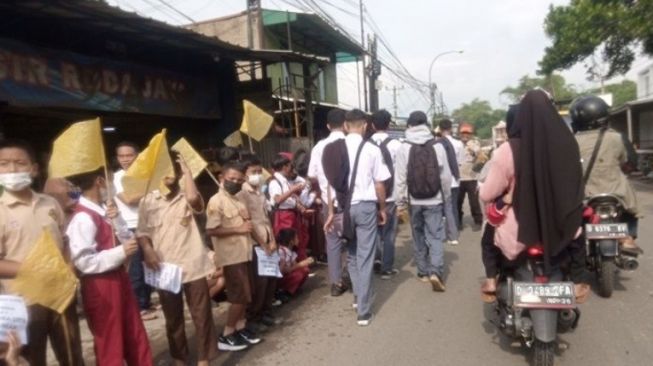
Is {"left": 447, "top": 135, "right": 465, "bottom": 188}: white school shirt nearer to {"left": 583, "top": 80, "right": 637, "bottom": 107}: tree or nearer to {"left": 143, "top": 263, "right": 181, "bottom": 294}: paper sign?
{"left": 143, "top": 263, "right": 181, "bottom": 294}: paper sign

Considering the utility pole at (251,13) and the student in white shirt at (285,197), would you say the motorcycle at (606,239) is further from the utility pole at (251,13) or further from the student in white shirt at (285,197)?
the utility pole at (251,13)

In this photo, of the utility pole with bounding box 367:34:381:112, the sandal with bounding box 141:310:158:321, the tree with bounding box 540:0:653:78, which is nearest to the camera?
the sandal with bounding box 141:310:158:321

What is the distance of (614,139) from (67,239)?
470 cm

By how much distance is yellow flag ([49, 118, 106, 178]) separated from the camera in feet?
9.27

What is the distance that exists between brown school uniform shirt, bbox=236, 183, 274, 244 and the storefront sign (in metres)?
3.04

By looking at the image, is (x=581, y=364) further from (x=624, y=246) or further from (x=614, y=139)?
(x=614, y=139)

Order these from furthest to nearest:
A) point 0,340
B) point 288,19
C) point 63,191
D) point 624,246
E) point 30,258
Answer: point 288,19
point 624,246
point 63,191
point 30,258
point 0,340

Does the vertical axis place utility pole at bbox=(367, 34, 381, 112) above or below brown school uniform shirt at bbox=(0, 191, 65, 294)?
above

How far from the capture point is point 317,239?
7168mm

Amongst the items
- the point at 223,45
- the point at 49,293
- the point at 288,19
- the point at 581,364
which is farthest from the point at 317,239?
the point at 288,19

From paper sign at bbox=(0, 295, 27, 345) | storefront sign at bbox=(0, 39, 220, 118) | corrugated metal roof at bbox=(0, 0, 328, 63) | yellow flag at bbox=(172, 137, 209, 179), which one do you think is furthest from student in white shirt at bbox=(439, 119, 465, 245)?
paper sign at bbox=(0, 295, 27, 345)

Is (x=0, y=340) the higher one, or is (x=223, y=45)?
(x=223, y=45)

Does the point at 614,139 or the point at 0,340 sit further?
the point at 614,139

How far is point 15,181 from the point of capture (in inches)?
112
